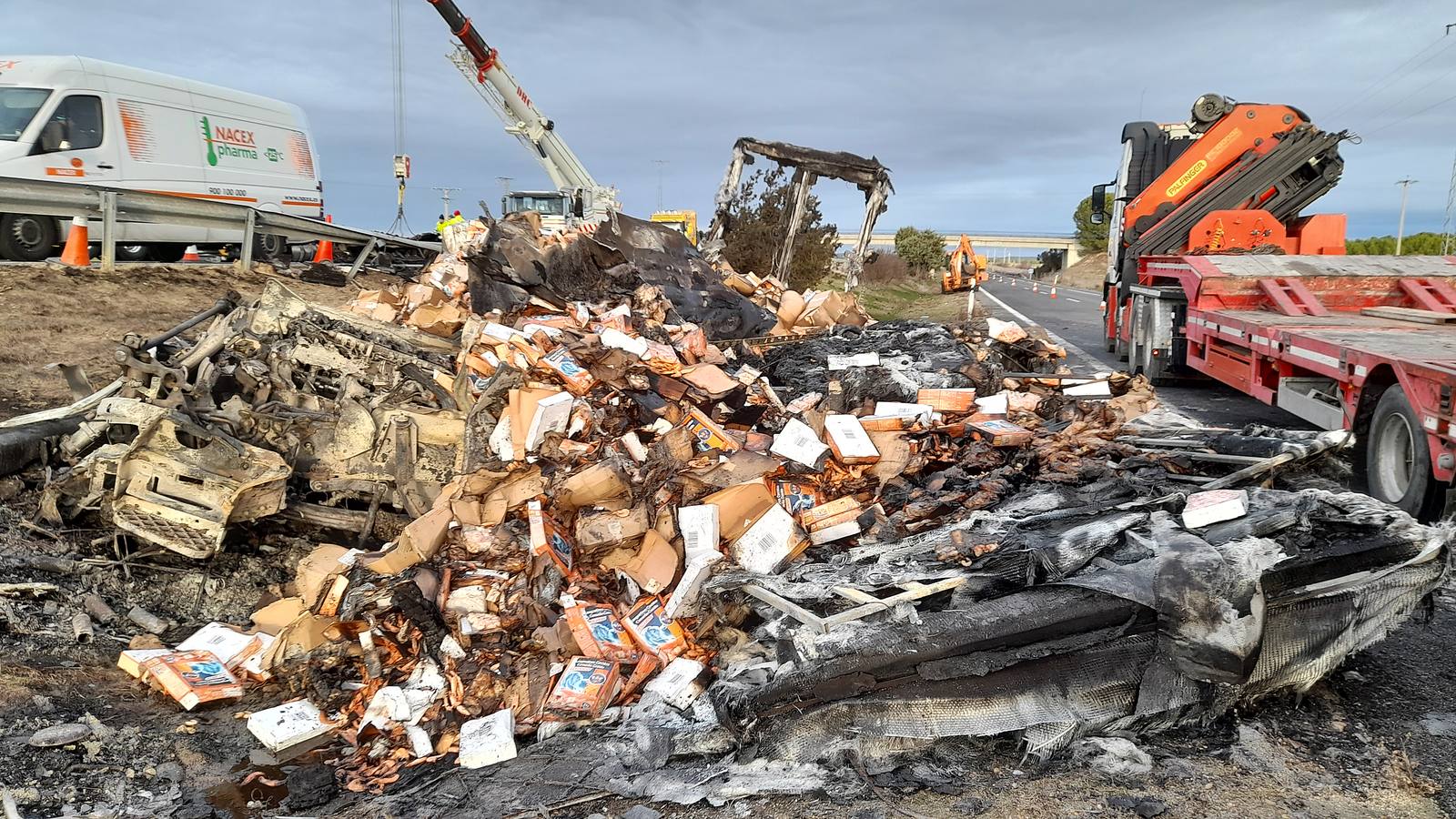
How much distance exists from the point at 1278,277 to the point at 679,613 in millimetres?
5809

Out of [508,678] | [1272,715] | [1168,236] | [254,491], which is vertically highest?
[1168,236]

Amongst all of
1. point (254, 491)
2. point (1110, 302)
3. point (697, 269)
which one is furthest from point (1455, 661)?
point (1110, 302)

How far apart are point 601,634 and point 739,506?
88cm

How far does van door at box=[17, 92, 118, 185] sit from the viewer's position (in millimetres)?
9297

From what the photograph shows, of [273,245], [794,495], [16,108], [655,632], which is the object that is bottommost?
[655,632]

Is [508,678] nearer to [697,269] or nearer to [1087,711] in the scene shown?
[1087,711]

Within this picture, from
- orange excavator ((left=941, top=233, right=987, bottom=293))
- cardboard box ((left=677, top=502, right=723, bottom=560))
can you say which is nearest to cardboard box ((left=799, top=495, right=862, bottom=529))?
cardboard box ((left=677, top=502, right=723, bottom=560))

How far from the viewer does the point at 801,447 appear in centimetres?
448

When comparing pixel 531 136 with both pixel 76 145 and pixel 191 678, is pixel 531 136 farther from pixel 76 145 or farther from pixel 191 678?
pixel 191 678

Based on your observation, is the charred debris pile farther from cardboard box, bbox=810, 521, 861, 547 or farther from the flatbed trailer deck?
the flatbed trailer deck

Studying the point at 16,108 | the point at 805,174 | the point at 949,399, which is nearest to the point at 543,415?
the point at 949,399

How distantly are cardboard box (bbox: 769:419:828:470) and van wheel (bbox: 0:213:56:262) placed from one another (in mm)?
8566

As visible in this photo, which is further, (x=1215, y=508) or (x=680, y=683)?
(x=680, y=683)

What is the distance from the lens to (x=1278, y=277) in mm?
6668
